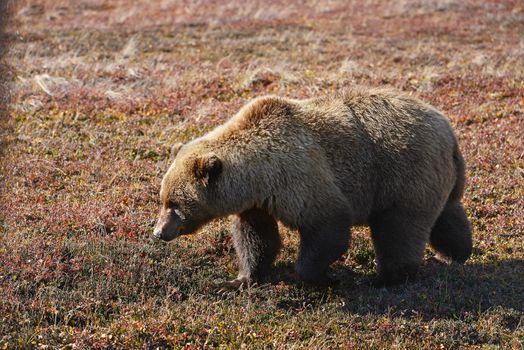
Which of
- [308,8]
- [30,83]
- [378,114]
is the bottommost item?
[308,8]

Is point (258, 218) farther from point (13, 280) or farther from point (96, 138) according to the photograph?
point (96, 138)

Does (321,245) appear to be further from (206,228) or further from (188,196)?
(206,228)

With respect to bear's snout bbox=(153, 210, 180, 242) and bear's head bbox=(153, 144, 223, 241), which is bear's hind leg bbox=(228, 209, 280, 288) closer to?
bear's head bbox=(153, 144, 223, 241)

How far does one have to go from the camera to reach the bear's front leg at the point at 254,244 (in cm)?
792

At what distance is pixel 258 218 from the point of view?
792 cm

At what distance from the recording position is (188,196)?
735 cm

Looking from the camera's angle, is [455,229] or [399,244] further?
[455,229]

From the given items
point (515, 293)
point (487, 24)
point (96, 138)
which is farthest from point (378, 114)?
point (487, 24)

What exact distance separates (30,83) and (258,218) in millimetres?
10090

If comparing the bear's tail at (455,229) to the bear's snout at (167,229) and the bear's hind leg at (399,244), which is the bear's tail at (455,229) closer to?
the bear's hind leg at (399,244)

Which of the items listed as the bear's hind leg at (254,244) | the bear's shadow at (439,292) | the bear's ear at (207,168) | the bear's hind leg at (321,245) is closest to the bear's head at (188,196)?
the bear's ear at (207,168)

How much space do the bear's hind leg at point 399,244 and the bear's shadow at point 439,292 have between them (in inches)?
5.8

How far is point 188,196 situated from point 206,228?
199cm

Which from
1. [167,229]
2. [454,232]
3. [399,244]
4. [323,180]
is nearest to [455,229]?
[454,232]
